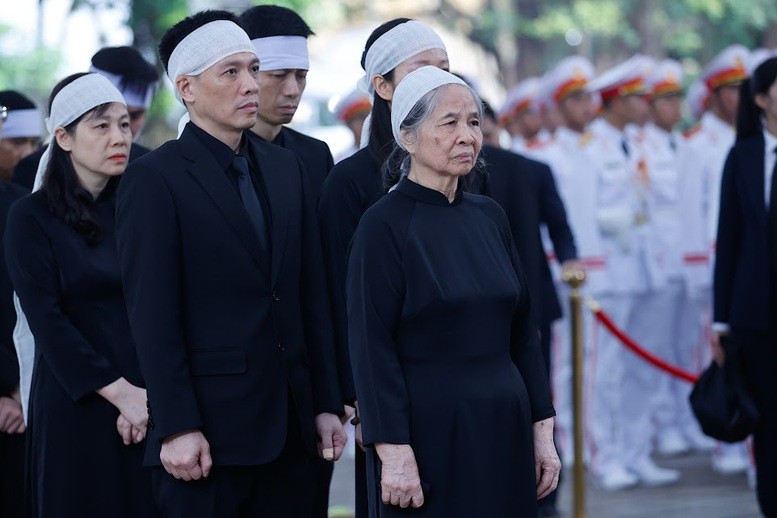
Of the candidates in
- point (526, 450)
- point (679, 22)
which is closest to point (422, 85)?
point (526, 450)

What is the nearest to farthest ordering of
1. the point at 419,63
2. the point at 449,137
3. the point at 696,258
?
the point at 449,137
the point at 419,63
the point at 696,258

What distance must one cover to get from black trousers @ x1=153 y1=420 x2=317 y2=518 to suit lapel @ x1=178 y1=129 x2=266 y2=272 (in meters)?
0.55

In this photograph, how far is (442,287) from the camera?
13.4 feet

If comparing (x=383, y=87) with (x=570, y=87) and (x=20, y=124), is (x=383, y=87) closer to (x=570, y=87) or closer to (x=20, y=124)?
(x=20, y=124)

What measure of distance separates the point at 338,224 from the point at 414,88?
2.37 feet

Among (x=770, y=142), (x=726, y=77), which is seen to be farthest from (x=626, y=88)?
(x=770, y=142)

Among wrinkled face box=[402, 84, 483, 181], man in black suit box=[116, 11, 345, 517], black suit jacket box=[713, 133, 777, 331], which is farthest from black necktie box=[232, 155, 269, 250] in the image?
black suit jacket box=[713, 133, 777, 331]

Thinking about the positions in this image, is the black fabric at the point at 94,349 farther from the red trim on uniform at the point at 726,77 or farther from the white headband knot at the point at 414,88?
the red trim on uniform at the point at 726,77

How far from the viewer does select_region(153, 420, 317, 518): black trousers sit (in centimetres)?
430

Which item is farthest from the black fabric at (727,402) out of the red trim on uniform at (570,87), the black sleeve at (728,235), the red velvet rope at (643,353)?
the red trim on uniform at (570,87)

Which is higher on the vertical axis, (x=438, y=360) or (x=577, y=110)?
(x=577, y=110)

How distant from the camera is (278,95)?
5.37 m

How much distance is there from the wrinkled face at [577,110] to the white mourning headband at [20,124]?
3.93 metres

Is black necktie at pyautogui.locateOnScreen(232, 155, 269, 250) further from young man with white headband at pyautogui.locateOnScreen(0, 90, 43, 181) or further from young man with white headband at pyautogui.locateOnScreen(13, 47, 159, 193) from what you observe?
young man with white headband at pyautogui.locateOnScreen(0, 90, 43, 181)
